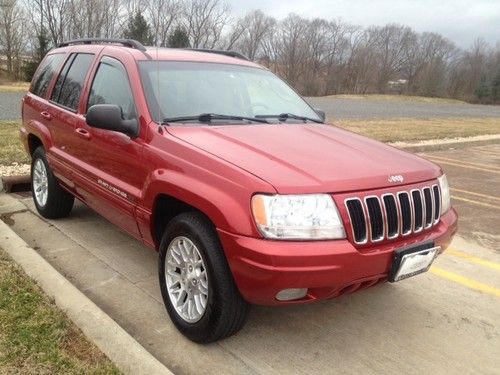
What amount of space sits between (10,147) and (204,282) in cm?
607

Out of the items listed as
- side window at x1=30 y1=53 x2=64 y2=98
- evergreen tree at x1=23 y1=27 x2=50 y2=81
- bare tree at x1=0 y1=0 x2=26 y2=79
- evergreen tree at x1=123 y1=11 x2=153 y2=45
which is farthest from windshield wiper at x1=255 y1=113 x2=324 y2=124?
bare tree at x1=0 y1=0 x2=26 y2=79

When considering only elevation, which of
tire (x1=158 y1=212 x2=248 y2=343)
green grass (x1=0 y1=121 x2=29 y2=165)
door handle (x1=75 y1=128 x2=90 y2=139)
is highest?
door handle (x1=75 y1=128 x2=90 y2=139)

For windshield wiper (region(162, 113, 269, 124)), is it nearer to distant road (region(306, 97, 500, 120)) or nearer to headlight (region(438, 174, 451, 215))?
headlight (region(438, 174, 451, 215))

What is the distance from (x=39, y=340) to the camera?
2828 millimetres

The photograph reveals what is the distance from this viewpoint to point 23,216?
520 cm

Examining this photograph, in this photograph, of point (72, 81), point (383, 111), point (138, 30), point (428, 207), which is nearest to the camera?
point (428, 207)

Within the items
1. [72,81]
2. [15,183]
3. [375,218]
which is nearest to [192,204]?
[375,218]

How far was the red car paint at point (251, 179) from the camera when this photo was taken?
260cm

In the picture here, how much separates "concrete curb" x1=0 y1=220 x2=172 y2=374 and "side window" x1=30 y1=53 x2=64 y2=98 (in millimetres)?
1937

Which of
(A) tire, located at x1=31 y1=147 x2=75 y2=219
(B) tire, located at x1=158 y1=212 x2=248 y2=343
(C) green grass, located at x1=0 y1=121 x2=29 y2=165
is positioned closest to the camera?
(B) tire, located at x1=158 y1=212 x2=248 y2=343

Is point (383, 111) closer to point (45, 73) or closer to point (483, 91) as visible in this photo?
point (45, 73)

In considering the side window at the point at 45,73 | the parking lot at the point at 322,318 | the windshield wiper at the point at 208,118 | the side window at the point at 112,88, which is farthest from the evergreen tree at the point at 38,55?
the windshield wiper at the point at 208,118

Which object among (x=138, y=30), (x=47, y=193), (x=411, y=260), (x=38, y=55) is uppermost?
(x=138, y=30)

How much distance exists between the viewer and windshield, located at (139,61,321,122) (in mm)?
3598
